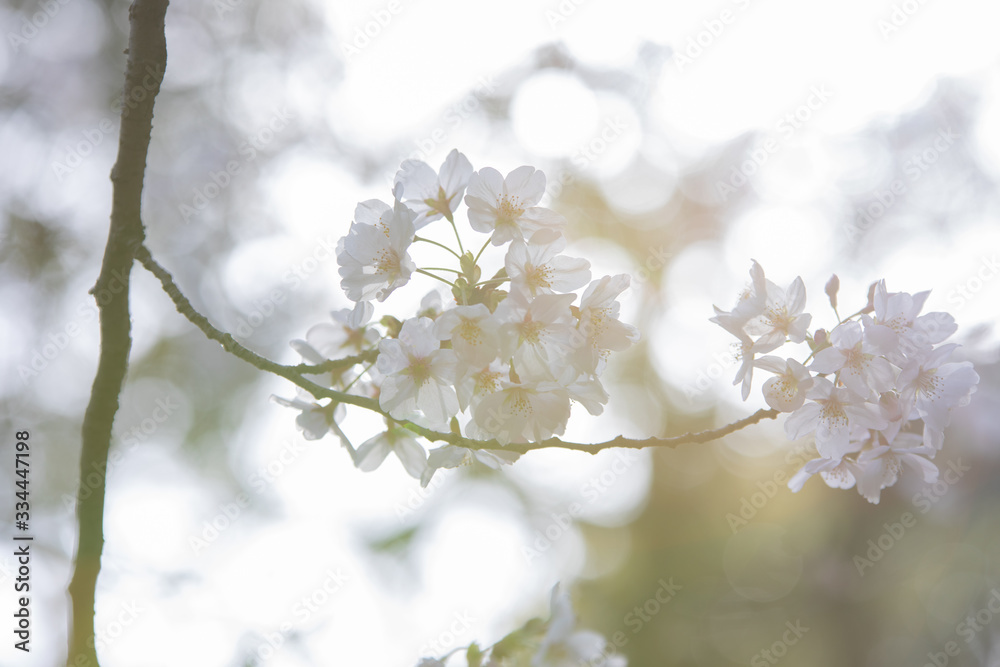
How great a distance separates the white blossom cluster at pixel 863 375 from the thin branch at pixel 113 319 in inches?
58.8

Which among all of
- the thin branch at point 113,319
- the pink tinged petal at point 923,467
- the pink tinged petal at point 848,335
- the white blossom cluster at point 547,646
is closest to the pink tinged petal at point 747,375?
the pink tinged petal at point 848,335

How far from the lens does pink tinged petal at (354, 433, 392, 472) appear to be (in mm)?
1966

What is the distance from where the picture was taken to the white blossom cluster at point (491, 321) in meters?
1.49

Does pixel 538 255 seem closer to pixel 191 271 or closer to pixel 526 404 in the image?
pixel 526 404

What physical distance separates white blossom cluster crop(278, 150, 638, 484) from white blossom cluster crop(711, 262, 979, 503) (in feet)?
1.31

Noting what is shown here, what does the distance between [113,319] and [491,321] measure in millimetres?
875

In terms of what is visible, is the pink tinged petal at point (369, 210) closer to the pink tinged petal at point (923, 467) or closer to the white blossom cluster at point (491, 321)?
the white blossom cluster at point (491, 321)

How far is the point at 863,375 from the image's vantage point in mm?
1650

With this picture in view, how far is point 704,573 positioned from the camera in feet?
25.3

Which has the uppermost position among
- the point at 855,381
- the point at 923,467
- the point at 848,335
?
the point at 848,335

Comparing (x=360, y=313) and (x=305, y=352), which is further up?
(x=305, y=352)

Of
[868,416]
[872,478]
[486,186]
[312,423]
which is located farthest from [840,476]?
[312,423]

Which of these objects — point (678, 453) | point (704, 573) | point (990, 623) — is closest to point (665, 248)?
point (678, 453)

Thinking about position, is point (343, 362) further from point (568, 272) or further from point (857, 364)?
point (857, 364)
